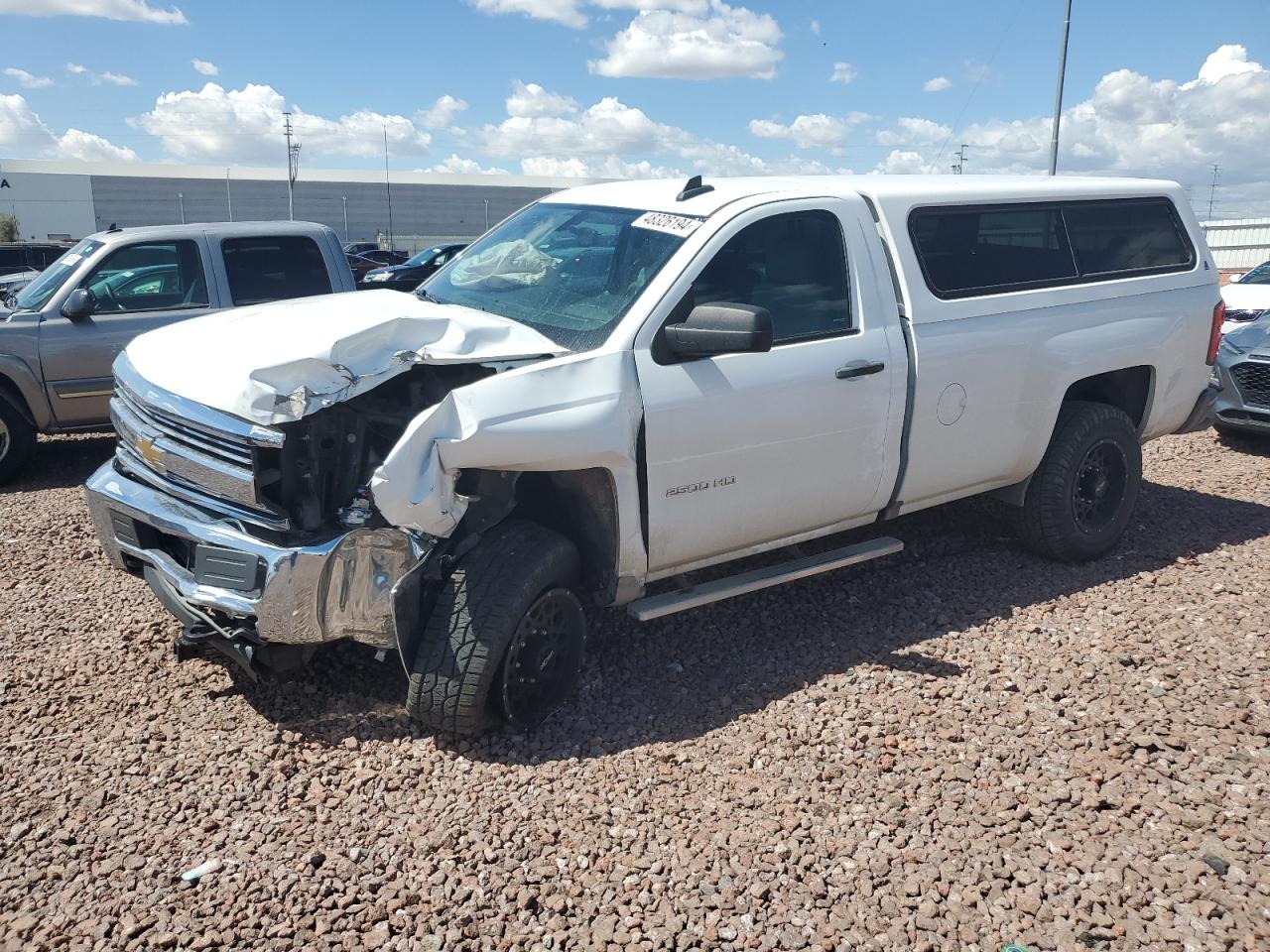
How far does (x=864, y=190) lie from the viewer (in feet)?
15.7

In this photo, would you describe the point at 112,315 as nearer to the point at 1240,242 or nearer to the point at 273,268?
the point at 273,268

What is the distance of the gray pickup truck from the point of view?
7.56 meters

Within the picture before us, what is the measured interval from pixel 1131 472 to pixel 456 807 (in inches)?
167

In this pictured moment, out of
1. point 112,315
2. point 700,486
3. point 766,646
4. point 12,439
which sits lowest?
point 766,646

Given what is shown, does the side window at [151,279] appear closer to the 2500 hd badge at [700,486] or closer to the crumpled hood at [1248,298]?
the 2500 hd badge at [700,486]

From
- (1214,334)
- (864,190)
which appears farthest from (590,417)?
(1214,334)

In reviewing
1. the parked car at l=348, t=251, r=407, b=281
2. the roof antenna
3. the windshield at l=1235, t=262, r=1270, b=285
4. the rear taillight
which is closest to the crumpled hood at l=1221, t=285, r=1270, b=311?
the windshield at l=1235, t=262, r=1270, b=285

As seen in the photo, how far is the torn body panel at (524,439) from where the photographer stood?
3389mm

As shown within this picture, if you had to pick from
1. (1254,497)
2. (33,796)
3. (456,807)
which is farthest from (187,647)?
(1254,497)

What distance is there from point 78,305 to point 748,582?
5.89 metres

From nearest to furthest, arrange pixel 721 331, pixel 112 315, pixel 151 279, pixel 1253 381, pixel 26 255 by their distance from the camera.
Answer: pixel 721 331 → pixel 112 315 → pixel 151 279 → pixel 1253 381 → pixel 26 255

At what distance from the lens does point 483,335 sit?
3.79 meters

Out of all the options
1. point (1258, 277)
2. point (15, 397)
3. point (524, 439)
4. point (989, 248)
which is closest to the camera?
point (524, 439)

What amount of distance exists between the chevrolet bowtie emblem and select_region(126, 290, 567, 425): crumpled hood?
0.24 metres
